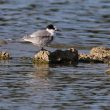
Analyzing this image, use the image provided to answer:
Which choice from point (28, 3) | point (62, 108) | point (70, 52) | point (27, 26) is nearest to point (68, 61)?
point (70, 52)

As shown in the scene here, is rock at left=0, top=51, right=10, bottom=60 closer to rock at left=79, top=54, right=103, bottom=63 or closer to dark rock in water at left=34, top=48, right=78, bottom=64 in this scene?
dark rock in water at left=34, top=48, right=78, bottom=64

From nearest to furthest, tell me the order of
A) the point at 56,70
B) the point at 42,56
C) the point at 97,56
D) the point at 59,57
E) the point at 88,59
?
the point at 56,70 → the point at 42,56 → the point at 59,57 → the point at 88,59 → the point at 97,56

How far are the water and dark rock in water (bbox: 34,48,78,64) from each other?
0.77 ft

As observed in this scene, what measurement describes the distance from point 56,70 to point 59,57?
2.75 feet

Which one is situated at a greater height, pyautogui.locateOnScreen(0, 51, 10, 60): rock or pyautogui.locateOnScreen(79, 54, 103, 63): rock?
pyautogui.locateOnScreen(0, 51, 10, 60): rock


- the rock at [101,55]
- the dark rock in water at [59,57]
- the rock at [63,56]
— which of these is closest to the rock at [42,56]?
the dark rock in water at [59,57]

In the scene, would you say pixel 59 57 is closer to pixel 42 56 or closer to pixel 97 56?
pixel 42 56

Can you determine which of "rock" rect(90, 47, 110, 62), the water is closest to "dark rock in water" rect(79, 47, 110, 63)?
"rock" rect(90, 47, 110, 62)

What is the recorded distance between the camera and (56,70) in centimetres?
1555

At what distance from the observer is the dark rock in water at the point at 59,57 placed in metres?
16.2

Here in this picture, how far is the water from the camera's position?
12.4 meters

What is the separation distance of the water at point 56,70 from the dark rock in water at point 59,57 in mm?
236

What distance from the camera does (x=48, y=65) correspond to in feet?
53.1

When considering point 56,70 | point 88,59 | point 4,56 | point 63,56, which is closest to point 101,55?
point 88,59
